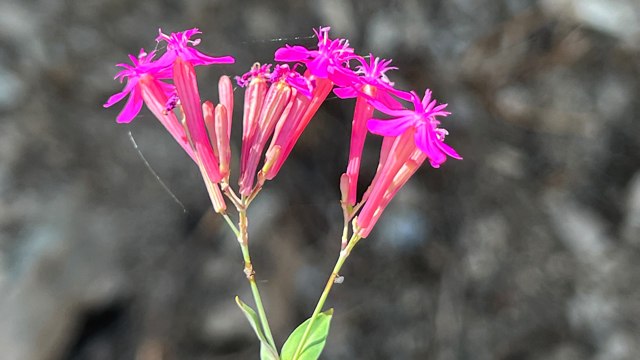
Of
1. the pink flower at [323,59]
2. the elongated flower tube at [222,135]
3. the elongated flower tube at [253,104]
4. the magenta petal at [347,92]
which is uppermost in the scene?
the pink flower at [323,59]

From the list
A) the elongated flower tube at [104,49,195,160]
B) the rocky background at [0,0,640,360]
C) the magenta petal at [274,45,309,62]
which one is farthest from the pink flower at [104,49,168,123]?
the rocky background at [0,0,640,360]

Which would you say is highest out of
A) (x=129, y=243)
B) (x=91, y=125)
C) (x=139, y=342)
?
(x=91, y=125)

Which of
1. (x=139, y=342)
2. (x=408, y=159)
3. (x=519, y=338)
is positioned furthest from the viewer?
(x=519, y=338)

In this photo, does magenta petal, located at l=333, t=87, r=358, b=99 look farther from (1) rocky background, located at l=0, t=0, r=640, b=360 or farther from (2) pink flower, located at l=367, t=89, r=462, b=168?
(1) rocky background, located at l=0, t=0, r=640, b=360

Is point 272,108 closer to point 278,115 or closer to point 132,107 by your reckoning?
point 278,115

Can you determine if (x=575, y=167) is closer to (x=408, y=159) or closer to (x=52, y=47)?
(x=408, y=159)

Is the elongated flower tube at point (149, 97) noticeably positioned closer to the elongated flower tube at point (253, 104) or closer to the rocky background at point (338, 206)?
the elongated flower tube at point (253, 104)

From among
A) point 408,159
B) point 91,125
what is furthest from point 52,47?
point 408,159

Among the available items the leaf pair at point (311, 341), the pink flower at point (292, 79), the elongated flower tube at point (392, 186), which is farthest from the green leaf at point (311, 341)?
the pink flower at point (292, 79)
